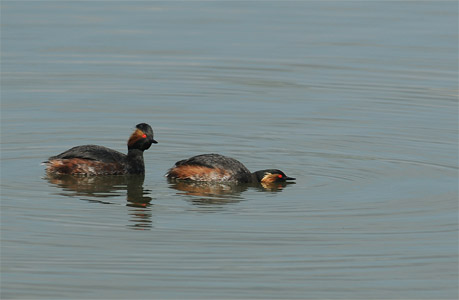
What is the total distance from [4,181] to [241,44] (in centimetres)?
1235

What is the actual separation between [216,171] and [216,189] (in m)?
0.31

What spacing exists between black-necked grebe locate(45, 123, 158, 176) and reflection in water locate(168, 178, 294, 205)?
731 millimetres

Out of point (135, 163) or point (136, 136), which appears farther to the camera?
point (136, 136)

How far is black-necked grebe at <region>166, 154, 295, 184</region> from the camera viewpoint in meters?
15.6

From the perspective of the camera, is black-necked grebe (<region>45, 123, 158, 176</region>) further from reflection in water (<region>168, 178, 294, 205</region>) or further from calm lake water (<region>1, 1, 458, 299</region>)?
reflection in water (<region>168, 178, 294, 205</region>)

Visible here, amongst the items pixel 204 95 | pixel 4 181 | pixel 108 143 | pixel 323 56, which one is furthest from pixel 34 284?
pixel 323 56

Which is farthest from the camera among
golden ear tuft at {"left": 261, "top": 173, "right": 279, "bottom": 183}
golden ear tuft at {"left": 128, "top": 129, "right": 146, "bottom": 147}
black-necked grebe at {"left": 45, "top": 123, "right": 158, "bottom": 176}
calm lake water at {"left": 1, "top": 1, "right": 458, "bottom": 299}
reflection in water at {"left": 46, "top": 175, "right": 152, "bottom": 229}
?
golden ear tuft at {"left": 128, "top": 129, "right": 146, "bottom": 147}

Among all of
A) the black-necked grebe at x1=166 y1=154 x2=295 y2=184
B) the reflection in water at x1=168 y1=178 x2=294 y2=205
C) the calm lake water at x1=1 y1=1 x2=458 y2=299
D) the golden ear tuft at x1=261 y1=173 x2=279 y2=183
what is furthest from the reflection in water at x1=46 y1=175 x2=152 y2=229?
the golden ear tuft at x1=261 y1=173 x2=279 y2=183

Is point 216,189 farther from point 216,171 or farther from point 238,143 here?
Result: point 238,143

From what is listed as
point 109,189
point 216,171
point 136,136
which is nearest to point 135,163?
point 136,136

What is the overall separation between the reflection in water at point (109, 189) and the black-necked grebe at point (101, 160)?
100 mm

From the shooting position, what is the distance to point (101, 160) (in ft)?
52.7

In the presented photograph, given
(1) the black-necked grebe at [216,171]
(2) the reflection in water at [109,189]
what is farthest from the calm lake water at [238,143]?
(1) the black-necked grebe at [216,171]

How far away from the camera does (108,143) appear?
716 inches
